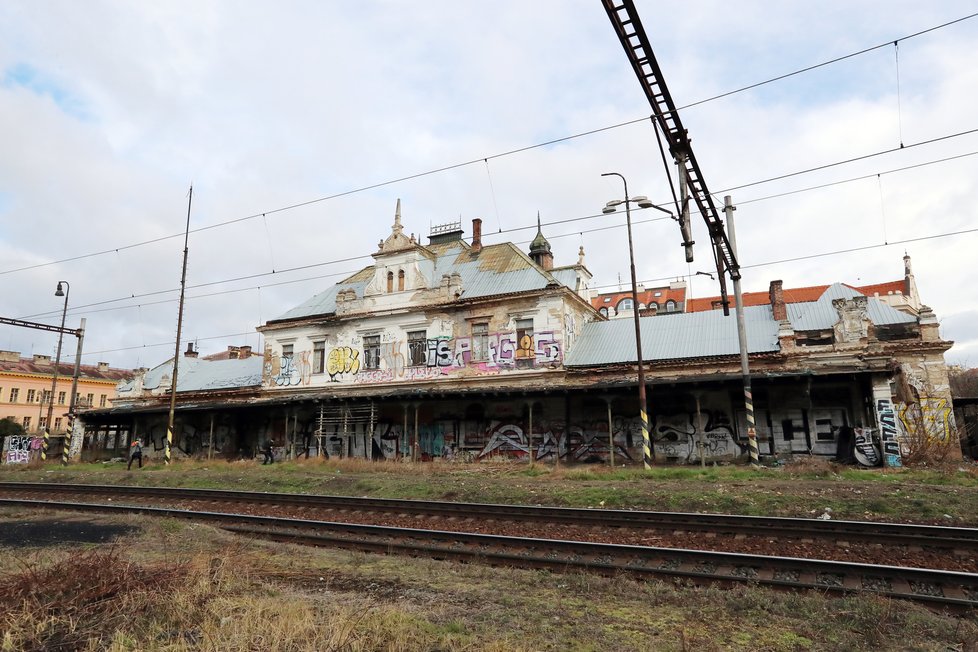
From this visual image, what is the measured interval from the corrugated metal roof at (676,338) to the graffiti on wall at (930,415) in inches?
210

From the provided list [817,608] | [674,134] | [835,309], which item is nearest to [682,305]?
[835,309]

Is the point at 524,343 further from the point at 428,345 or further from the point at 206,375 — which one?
the point at 206,375

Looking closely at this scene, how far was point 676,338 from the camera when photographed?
92.7ft

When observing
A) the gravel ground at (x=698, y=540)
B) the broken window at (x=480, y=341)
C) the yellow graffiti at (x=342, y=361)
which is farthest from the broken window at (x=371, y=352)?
the gravel ground at (x=698, y=540)

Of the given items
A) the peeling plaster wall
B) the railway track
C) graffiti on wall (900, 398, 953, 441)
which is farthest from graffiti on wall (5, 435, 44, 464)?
graffiti on wall (900, 398, 953, 441)

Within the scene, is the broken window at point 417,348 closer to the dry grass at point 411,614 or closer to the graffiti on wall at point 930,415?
the graffiti on wall at point 930,415

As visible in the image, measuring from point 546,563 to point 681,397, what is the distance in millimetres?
18253

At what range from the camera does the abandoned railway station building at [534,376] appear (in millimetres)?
23625

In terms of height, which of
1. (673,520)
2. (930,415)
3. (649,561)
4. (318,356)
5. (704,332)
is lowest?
(649,561)

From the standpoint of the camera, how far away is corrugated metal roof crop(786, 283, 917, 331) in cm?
2545

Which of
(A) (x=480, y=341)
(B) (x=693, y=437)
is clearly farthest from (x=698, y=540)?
(A) (x=480, y=341)

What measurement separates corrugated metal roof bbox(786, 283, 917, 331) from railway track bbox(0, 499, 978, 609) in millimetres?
20508

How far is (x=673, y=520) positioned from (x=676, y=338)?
17908mm

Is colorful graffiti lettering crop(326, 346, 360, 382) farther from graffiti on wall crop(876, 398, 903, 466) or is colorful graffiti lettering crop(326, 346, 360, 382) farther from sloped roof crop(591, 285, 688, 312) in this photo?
sloped roof crop(591, 285, 688, 312)
